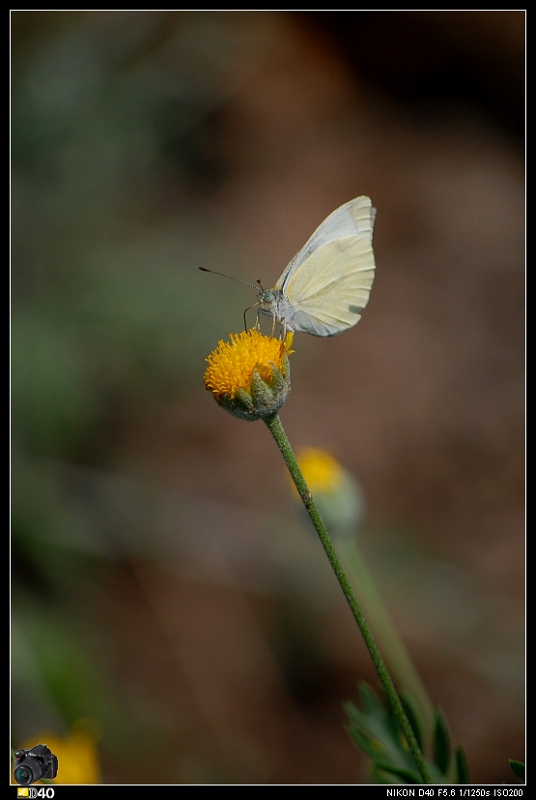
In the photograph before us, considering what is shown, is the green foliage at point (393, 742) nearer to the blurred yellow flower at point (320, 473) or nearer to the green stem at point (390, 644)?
the green stem at point (390, 644)

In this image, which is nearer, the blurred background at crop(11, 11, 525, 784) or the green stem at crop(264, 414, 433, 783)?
the green stem at crop(264, 414, 433, 783)

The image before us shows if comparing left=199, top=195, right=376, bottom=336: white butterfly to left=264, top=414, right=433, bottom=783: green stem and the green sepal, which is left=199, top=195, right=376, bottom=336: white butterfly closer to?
the green sepal

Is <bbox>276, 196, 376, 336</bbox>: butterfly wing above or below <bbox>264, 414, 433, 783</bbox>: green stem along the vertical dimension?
above

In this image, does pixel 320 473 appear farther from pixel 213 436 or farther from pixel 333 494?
pixel 213 436

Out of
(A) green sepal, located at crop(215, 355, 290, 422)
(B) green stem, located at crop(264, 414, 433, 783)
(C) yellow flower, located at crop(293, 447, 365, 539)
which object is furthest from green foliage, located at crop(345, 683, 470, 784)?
(C) yellow flower, located at crop(293, 447, 365, 539)

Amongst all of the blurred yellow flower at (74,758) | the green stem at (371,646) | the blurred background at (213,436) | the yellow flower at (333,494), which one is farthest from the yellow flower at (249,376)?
the blurred background at (213,436)

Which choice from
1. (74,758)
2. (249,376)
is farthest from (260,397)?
(74,758)

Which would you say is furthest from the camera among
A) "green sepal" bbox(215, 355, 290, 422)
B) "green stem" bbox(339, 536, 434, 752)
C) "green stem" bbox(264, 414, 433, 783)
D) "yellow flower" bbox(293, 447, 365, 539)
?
"yellow flower" bbox(293, 447, 365, 539)
